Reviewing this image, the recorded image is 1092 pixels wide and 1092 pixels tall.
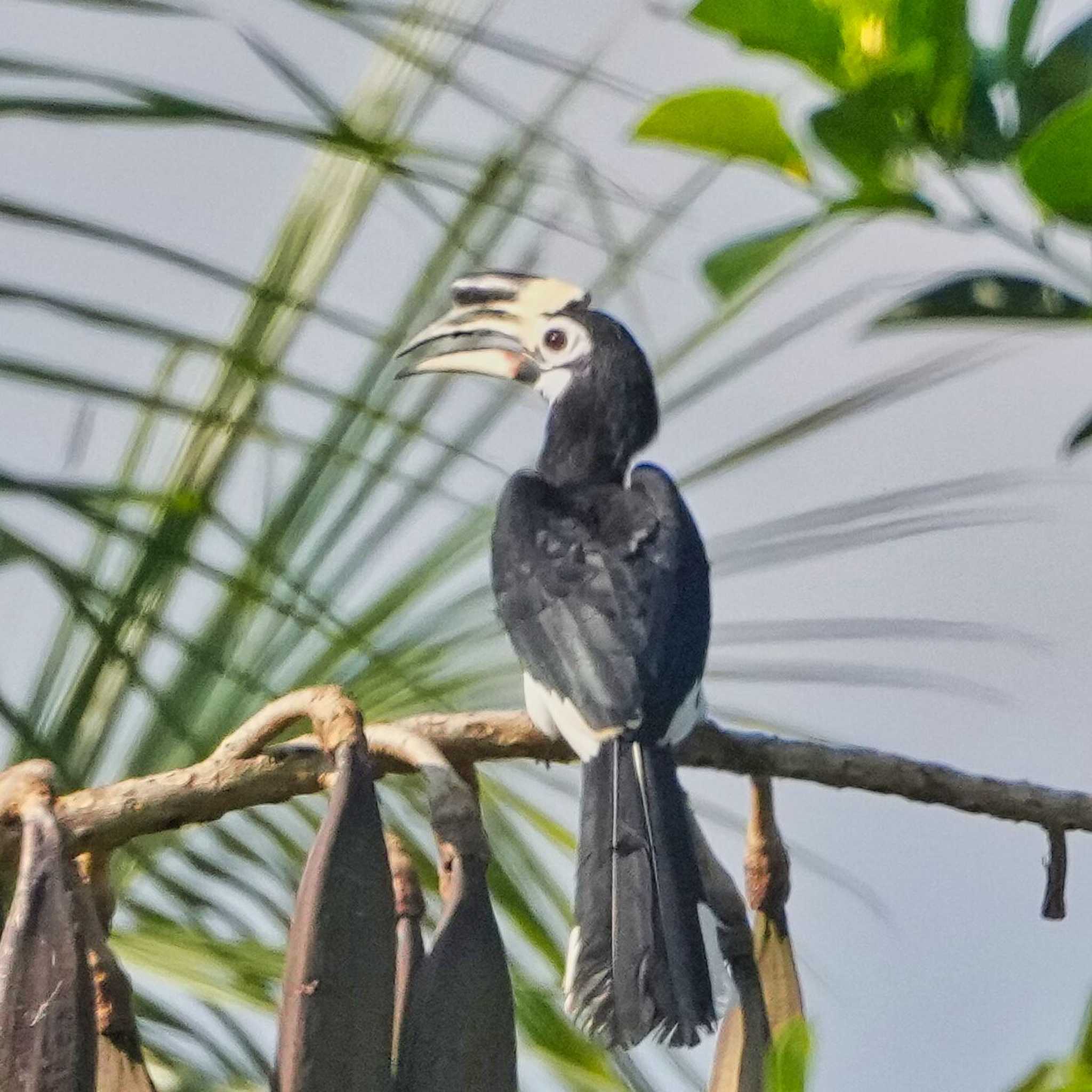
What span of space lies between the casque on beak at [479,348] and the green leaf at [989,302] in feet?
3.45

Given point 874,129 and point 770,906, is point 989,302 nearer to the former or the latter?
point 874,129

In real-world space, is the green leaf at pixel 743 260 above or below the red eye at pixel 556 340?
below

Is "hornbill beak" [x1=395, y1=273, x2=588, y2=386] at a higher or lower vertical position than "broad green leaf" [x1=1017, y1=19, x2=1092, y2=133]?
higher

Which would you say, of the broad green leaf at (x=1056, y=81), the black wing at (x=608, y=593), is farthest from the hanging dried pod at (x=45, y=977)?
the black wing at (x=608, y=593)

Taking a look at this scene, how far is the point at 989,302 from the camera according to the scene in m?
0.80

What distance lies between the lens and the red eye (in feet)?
6.53

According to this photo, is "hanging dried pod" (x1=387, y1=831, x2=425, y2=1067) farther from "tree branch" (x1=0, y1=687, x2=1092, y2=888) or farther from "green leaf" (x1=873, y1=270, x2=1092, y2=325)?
"green leaf" (x1=873, y1=270, x2=1092, y2=325)

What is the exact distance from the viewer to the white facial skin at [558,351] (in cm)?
196

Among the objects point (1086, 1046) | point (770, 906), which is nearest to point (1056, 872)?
point (770, 906)

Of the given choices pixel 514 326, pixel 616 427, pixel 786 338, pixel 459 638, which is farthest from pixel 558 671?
pixel 514 326

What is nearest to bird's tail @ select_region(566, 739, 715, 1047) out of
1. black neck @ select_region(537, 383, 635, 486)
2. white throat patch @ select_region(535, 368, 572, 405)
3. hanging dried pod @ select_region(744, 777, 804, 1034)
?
hanging dried pod @ select_region(744, 777, 804, 1034)

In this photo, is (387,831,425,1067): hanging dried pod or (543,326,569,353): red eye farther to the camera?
(543,326,569,353): red eye

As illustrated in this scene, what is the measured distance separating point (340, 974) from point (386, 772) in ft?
0.66

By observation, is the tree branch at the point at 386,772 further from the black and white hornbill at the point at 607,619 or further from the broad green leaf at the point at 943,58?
the broad green leaf at the point at 943,58
